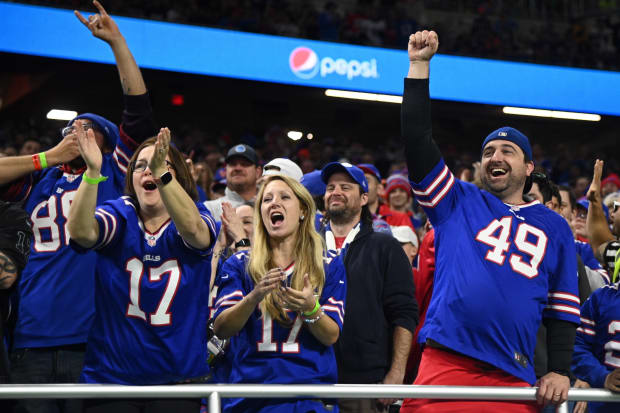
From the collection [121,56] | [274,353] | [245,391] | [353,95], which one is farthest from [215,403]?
[353,95]

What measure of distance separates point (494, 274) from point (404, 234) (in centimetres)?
234

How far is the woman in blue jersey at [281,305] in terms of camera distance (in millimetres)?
2592

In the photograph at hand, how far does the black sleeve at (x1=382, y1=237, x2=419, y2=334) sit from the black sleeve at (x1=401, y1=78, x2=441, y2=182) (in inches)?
37.0

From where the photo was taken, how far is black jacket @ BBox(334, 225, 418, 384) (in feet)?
11.5

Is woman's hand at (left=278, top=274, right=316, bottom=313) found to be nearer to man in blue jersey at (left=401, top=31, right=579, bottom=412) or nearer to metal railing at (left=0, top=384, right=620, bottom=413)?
metal railing at (left=0, top=384, right=620, bottom=413)

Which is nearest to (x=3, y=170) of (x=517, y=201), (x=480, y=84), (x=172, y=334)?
(x=172, y=334)

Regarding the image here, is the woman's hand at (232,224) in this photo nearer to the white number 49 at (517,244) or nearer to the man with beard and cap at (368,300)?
the man with beard and cap at (368,300)

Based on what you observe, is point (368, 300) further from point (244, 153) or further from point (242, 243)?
point (244, 153)

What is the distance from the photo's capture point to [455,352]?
109 inches

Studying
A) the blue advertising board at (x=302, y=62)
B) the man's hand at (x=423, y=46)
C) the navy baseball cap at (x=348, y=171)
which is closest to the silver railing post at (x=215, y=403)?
the man's hand at (x=423, y=46)

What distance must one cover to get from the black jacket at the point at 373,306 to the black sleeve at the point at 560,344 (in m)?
0.88

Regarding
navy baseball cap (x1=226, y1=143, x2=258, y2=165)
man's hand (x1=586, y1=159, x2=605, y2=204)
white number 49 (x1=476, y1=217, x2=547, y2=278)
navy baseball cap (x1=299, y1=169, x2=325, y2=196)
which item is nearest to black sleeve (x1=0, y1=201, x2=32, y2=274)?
white number 49 (x1=476, y1=217, x2=547, y2=278)

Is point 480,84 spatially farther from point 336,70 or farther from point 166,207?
point 166,207

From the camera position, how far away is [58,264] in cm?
320
